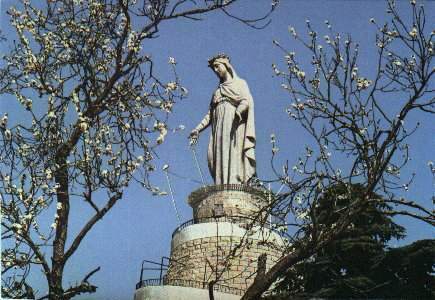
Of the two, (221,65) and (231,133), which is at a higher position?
(221,65)

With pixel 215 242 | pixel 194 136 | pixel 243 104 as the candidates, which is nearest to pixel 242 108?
pixel 243 104

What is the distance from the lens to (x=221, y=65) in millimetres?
18281

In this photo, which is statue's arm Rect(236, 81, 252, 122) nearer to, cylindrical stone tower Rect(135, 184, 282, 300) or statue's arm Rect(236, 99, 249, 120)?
statue's arm Rect(236, 99, 249, 120)

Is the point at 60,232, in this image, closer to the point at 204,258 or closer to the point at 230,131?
the point at 204,258

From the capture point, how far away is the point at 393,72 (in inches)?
240

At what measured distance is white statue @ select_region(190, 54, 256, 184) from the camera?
16.5 metres

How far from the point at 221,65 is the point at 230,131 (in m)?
2.45

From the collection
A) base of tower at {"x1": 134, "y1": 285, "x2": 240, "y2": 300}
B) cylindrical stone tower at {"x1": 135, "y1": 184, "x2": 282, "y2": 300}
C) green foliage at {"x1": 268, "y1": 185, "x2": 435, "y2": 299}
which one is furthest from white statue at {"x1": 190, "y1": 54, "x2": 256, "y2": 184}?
green foliage at {"x1": 268, "y1": 185, "x2": 435, "y2": 299}

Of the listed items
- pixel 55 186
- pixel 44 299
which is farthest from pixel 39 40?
pixel 44 299

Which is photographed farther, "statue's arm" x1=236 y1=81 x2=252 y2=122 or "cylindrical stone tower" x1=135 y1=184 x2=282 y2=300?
"statue's arm" x1=236 y1=81 x2=252 y2=122

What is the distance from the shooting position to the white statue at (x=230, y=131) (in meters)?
16.5

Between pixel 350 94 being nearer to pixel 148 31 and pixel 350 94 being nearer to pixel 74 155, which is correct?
pixel 148 31

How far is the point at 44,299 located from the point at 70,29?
117 inches

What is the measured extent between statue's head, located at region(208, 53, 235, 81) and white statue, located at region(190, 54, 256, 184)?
31 millimetres
